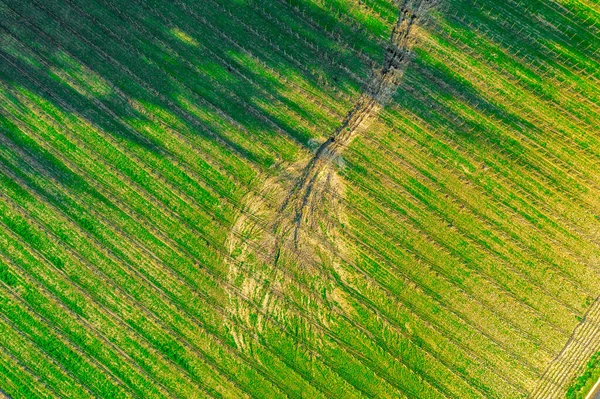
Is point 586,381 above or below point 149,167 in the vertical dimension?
above

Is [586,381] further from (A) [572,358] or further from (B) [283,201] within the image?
(B) [283,201]

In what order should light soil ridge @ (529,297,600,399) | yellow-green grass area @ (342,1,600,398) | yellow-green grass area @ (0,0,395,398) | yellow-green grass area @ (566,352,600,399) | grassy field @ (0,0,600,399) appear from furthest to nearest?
yellow-green grass area @ (0,0,395,398) < grassy field @ (0,0,600,399) < yellow-green grass area @ (342,1,600,398) < light soil ridge @ (529,297,600,399) < yellow-green grass area @ (566,352,600,399)

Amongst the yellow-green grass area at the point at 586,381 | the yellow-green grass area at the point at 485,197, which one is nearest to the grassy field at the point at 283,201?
the yellow-green grass area at the point at 485,197

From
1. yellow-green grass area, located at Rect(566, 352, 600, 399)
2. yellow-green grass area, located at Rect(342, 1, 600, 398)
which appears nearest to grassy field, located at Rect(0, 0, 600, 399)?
yellow-green grass area, located at Rect(342, 1, 600, 398)

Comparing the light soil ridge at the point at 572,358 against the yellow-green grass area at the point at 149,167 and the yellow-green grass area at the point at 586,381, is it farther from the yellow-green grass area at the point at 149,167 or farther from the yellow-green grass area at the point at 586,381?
the yellow-green grass area at the point at 149,167

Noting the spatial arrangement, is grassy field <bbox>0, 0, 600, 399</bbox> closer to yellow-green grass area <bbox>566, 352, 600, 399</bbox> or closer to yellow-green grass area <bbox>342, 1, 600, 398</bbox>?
yellow-green grass area <bbox>342, 1, 600, 398</bbox>

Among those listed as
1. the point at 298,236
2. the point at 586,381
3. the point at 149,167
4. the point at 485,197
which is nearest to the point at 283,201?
the point at 298,236
